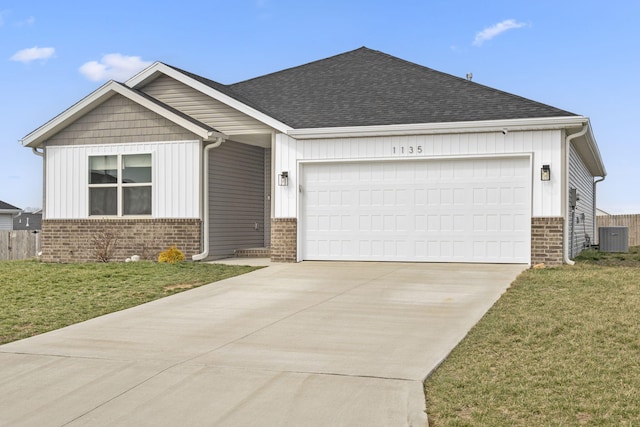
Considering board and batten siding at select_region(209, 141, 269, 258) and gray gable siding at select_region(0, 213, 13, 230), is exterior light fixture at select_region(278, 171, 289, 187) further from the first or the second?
gray gable siding at select_region(0, 213, 13, 230)

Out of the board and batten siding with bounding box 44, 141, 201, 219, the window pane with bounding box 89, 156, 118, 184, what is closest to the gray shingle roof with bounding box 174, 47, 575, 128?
the board and batten siding with bounding box 44, 141, 201, 219

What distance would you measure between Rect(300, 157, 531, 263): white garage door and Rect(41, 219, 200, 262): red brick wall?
9.95ft

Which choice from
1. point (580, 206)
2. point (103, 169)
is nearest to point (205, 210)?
point (103, 169)

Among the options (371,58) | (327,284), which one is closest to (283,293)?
(327,284)

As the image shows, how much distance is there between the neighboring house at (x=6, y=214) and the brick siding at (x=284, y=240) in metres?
31.6

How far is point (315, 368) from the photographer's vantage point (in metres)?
7.18

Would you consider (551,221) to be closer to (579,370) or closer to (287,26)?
(287,26)

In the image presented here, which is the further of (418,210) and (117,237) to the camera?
(117,237)

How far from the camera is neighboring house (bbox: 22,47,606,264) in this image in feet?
50.3

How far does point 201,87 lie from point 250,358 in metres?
11.2

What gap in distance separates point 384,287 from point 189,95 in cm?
852

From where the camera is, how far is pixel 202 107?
17953mm

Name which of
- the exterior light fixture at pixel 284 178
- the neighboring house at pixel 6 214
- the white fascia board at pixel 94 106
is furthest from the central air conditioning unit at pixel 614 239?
the neighboring house at pixel 6 214

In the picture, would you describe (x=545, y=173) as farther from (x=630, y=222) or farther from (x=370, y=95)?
(x=630, y=222)
